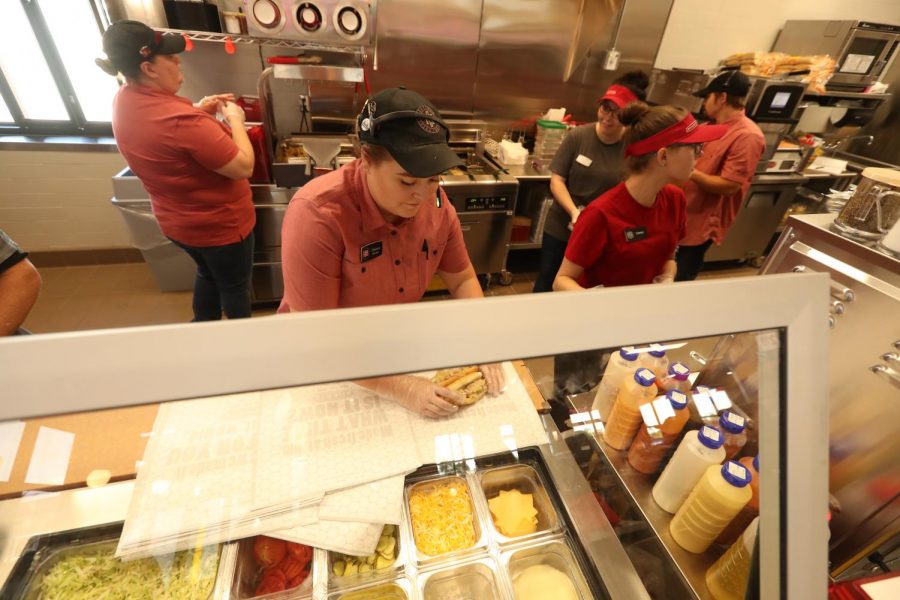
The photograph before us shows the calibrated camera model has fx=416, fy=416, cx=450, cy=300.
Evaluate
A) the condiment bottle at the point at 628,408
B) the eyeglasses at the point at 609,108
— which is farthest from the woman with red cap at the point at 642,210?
the condiment bottle at the point at 628,408

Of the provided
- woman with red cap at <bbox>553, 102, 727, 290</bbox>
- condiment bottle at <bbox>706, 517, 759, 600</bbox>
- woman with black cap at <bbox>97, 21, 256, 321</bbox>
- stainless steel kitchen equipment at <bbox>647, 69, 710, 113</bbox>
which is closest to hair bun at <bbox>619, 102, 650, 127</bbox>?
→ woman with red cap at <bbox>553, 102, 727, 290</bbox>

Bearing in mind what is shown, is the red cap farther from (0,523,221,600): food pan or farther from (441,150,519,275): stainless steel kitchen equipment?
(0,523,221,600): food pan

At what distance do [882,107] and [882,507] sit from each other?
5.56 metres

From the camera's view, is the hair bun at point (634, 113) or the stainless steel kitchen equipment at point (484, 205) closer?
the hair bun at point (634, 113)

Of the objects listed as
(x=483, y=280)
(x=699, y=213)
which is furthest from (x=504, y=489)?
(x=483, y=280)

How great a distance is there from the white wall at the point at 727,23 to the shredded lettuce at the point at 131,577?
17.4 ft

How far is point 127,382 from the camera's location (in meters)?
0.40

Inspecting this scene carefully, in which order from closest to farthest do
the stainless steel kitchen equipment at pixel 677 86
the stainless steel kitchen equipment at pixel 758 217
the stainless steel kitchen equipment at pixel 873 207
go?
the stainless steel kitchen equipment at pixel 873 207
the stainless steel kitchen equipment at pixel 677 86
the stainless steel kitchen equipment at pixel 758 217

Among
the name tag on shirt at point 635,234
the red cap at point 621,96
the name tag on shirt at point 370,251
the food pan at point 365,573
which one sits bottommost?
the food pan at point 365,573

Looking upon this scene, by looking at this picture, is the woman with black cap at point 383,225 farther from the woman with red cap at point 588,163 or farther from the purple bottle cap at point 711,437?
the woman with red cap at point 588,163

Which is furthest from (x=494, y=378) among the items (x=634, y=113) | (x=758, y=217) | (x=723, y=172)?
(x=758, y=217)

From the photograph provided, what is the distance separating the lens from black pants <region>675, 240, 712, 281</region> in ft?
10.5

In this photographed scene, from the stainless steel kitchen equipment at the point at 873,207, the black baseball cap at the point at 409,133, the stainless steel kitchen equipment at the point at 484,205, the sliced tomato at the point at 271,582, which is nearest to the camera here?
the sliced tomato at the point at 271,582

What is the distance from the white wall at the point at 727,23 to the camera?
413 centimetres
